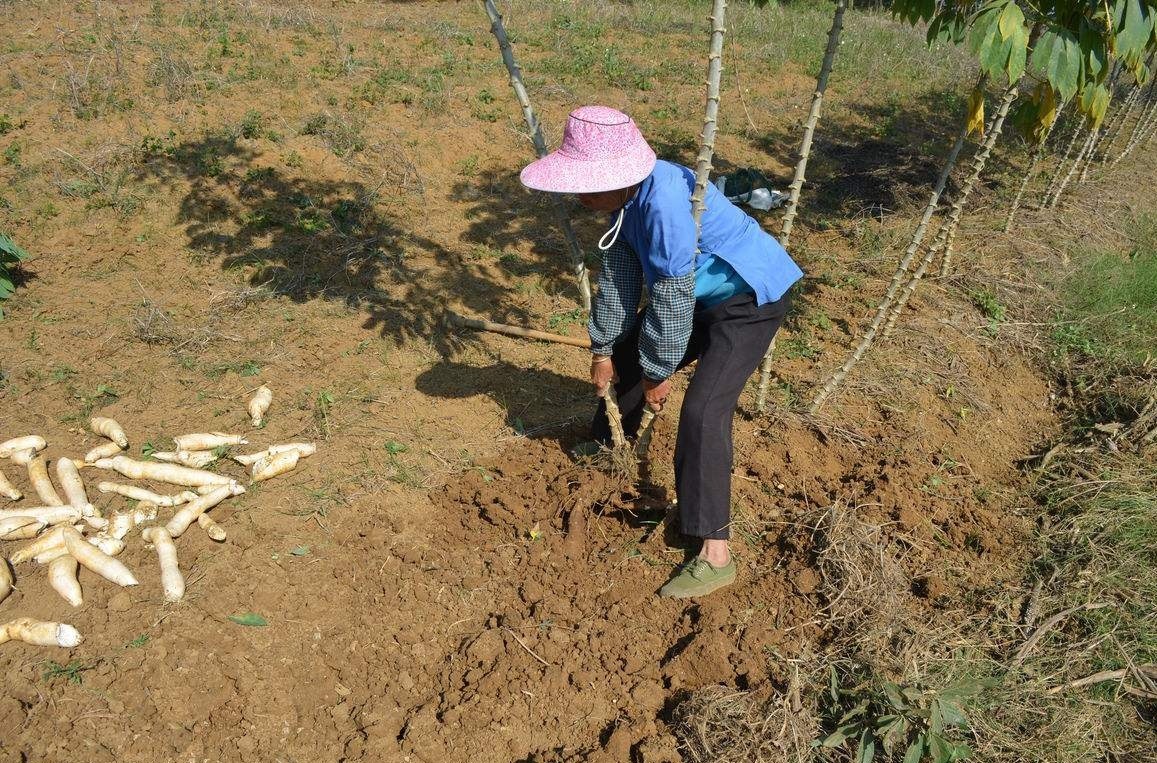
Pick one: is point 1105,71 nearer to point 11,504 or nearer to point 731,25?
point 11,504

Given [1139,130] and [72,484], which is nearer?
[72,484]

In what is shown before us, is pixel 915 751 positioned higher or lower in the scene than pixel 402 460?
higher

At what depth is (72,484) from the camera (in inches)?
125

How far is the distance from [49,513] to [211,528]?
2.26ft

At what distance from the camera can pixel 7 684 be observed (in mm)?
2438

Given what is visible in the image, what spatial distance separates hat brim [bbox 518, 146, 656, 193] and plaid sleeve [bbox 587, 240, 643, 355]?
13.8 inches

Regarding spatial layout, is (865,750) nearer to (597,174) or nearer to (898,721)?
(898,721)

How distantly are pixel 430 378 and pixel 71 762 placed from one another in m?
2.26

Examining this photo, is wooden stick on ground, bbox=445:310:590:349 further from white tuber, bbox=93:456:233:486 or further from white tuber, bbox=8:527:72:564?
white tuber, bbox=8:527:72:564

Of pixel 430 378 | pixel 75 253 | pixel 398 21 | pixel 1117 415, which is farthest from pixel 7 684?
pixel 398 21

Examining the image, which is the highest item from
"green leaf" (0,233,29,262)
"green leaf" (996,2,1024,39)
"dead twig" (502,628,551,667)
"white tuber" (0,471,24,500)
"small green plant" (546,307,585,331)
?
"green leaf" (996,2,1024,39)

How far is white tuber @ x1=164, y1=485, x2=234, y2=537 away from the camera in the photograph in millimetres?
3008

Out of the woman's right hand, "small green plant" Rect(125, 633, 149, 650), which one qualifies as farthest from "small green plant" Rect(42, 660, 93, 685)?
the woman's right hand

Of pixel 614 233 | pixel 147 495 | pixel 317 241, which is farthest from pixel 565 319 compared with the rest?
pixel 147 495
